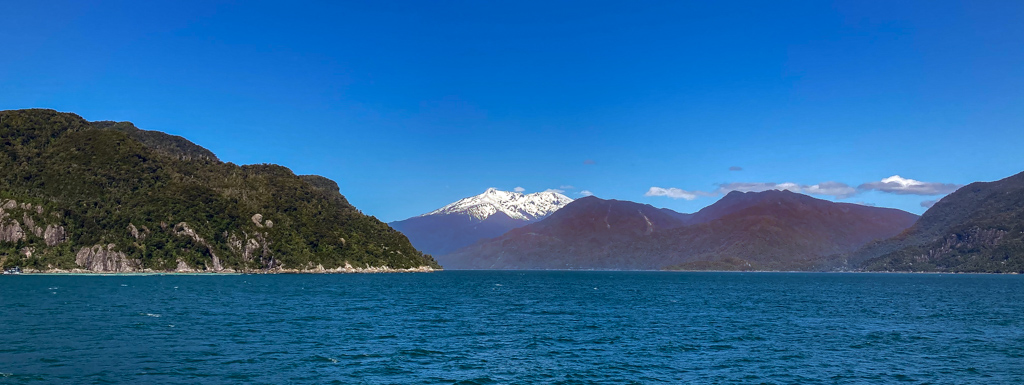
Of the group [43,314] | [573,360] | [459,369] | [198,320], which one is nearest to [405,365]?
[459,369]

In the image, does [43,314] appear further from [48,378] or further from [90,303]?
[48,378]

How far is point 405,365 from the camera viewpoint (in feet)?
178

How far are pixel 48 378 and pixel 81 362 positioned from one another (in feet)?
22.1

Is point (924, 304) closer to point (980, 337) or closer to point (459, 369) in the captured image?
point (980, 337)

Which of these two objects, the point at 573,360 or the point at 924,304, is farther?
the point at 924,304

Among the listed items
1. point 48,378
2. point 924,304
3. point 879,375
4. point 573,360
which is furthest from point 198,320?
point 924,304

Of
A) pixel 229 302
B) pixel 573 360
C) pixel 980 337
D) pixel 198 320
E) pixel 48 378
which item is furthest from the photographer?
pixel 229 302

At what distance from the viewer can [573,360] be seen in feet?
192

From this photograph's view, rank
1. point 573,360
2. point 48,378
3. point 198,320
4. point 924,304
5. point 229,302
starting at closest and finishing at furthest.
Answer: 1. point 48,378
2. point 573,360
3. point 198,320
4. point 229,302
5. point 924,304

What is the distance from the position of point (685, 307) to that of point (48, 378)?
102m

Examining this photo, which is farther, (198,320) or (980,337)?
(198,320)

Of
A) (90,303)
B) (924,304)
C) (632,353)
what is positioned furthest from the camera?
(924,304)

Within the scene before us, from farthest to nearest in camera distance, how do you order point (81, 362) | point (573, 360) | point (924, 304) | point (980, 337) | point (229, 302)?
point (924, 304), point (229, 302), point (980, 337), point (573, 360), point (81, 362)

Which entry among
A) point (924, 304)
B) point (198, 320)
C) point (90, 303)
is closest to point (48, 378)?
point (198, 320)
